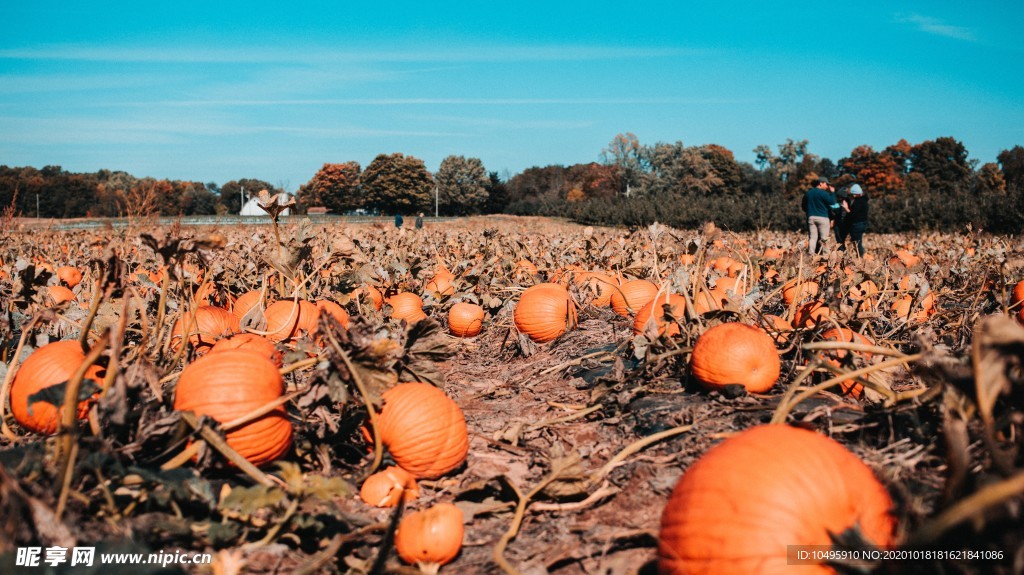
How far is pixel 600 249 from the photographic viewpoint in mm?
8945

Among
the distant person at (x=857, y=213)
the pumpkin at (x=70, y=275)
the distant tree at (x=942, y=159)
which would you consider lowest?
the pumpkin at (x=70, y=275)

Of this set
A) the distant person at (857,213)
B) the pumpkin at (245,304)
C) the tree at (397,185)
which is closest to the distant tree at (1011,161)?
the distant person at (857,213)

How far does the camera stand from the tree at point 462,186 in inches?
3848

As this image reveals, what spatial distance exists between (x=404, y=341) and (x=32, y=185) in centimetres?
8365

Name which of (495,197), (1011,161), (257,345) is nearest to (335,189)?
(495,197)

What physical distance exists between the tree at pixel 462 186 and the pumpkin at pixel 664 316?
94.1m

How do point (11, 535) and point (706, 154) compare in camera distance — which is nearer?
point (11, 535)

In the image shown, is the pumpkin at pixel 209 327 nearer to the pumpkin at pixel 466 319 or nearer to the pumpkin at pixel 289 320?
the pumpkin at pixel 289 320

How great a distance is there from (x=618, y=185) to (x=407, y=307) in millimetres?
83611

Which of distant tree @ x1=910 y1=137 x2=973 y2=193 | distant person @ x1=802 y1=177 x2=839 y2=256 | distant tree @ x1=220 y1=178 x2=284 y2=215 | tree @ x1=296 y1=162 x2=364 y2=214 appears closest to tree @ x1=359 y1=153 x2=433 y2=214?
tree @ x1=296 y1=162 x2=364 y2=214

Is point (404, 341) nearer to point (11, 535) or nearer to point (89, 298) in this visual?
point (11, 535)

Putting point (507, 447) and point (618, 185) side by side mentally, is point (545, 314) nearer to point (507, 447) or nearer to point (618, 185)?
point (507, 447)

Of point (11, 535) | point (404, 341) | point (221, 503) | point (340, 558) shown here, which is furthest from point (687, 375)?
point (11, 535)

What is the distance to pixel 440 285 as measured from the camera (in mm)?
6965
